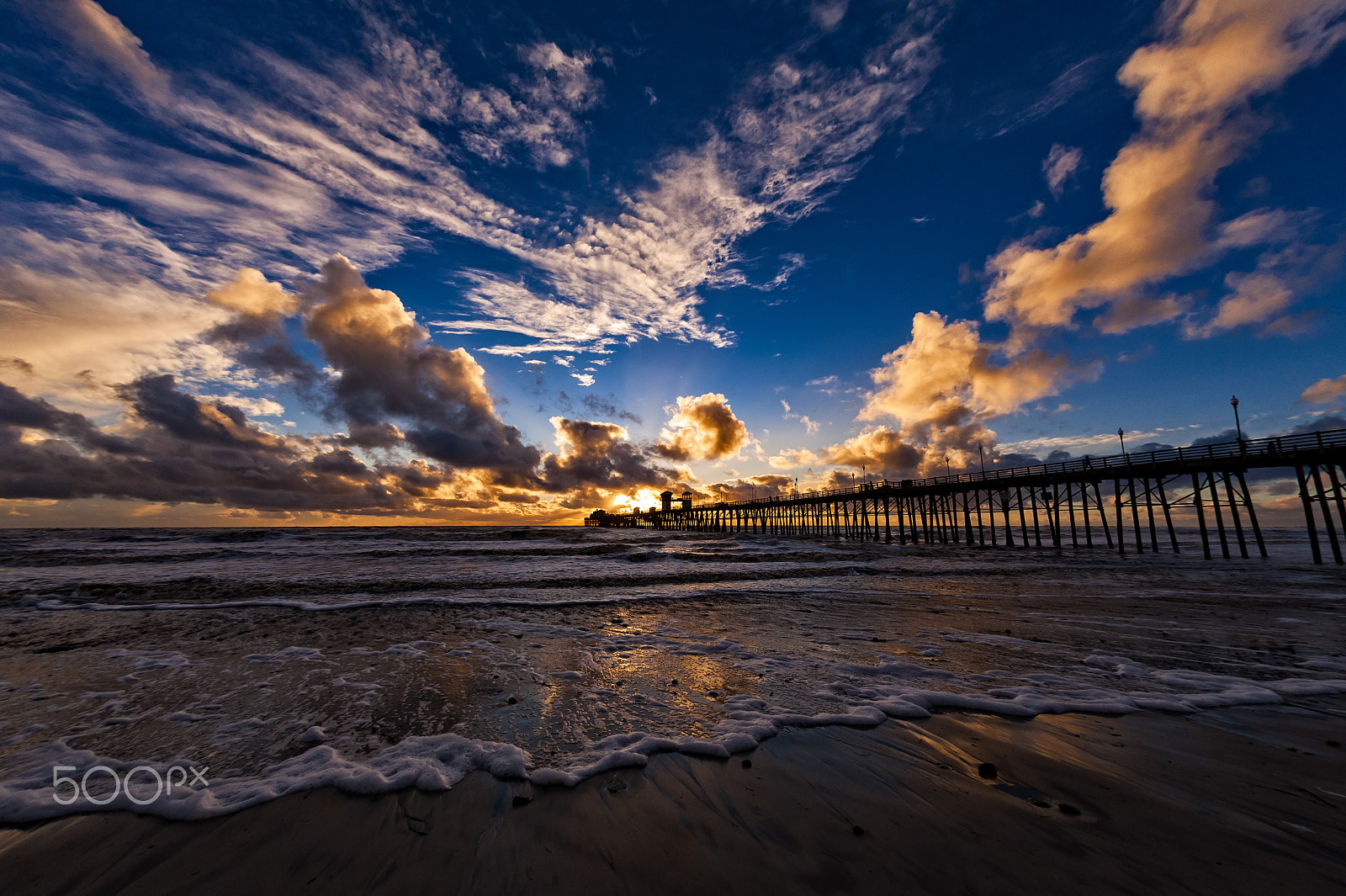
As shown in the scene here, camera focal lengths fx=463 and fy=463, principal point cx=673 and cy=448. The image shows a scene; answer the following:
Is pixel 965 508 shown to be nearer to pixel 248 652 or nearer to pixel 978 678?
pixel 978 678

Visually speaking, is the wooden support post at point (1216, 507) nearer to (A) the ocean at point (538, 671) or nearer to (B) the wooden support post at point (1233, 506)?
(B) the wooden support post at point (1233, 506)

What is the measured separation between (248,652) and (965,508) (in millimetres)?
45021

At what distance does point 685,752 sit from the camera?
4.33 m

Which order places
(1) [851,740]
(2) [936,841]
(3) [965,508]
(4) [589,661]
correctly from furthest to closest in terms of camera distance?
(3) [965,508]
(4) [589,661]
(1) [851,740]
(2) [936,841]

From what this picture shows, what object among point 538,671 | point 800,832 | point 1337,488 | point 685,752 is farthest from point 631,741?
point 1337,488

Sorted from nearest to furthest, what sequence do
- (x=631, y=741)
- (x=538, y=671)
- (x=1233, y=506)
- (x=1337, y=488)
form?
(x=631, y=741) → (x=538, y=671) → (x=1337, y=488) → (x=1233, y=506)

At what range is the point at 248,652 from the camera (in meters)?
7.83

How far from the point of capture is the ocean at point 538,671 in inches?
166

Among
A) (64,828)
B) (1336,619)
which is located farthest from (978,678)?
(1336,619)

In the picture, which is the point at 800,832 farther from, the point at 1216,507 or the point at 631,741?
the point at 1216,507

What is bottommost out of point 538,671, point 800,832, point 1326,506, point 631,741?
point 538,671

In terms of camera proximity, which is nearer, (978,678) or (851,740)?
(851,740)

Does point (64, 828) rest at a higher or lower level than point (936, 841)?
lower

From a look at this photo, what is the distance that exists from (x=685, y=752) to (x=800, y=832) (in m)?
1.47
